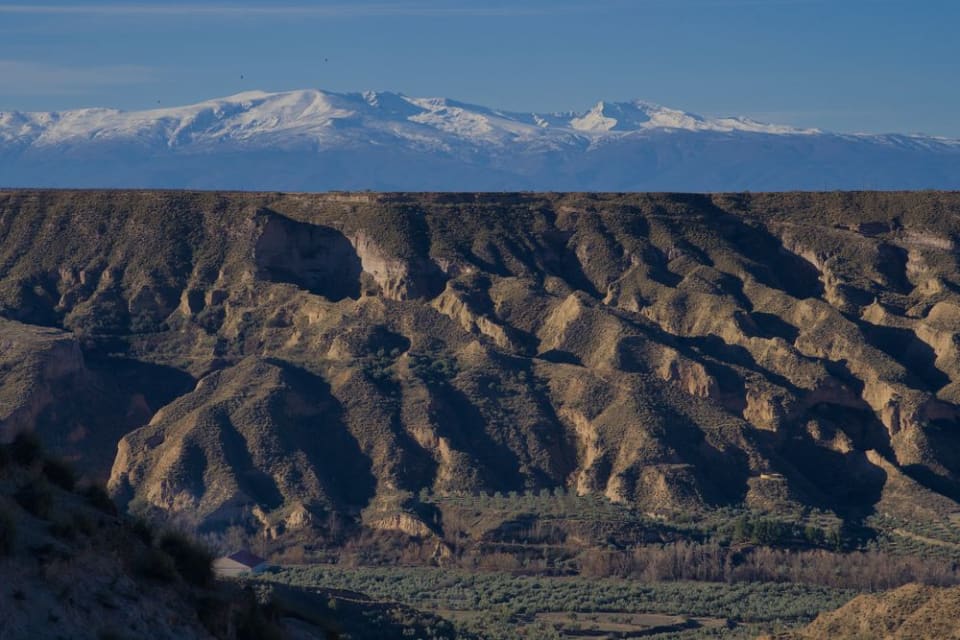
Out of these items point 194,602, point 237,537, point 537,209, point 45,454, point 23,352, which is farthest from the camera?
point 537,209

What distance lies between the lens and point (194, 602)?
77.1 feet

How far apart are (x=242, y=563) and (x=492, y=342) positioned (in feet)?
107

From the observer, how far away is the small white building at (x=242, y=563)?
227 ft

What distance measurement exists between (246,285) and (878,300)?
37582mm

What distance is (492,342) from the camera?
339 ft

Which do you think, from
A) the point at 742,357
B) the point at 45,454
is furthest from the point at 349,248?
the point at 45,454

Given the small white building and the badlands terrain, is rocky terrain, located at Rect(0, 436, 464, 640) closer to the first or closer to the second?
the small white building

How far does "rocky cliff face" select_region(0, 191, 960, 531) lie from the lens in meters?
89.6

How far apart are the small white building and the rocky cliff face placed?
6762 mm

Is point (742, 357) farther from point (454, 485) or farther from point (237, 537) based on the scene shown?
point (237, 537)

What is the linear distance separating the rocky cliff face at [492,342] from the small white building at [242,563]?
6.76 metres

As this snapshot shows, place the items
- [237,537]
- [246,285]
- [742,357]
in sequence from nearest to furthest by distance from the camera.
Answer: [237,537] → [742,357] → [246,285]

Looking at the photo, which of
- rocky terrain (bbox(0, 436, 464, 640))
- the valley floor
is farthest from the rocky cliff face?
rocky terrain (bbox(0, 436, 464, 640))

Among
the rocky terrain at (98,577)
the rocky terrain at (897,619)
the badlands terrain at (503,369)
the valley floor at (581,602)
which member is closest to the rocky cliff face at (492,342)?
the badlands terrain at (503,369)
